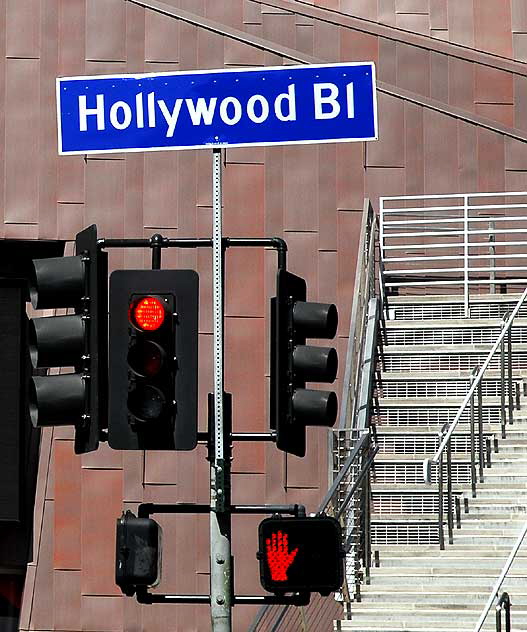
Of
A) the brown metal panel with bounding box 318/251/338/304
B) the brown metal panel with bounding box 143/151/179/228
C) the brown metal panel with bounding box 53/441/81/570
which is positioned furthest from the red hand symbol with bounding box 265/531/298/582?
the brown metal panel with bounding box 143/151/179/228

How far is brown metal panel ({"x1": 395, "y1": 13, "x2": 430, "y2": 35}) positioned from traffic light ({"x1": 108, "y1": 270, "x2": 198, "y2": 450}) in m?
13.2

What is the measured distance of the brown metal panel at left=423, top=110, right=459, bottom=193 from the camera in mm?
18625

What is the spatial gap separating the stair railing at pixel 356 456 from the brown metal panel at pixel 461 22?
447 cm

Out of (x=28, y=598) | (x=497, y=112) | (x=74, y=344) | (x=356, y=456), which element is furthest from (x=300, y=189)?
(x=74, y=344)

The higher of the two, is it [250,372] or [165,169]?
[165,169]

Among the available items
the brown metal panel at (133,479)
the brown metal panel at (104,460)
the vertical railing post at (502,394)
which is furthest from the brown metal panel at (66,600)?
the vertical railing post at (502,394)

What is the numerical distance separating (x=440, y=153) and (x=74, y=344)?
10739mm

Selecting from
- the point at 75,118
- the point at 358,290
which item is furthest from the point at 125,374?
the point at 358,290

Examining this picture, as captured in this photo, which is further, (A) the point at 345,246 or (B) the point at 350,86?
(A) the point at 345,246

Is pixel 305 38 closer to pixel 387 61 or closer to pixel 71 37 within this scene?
pixel 387 61

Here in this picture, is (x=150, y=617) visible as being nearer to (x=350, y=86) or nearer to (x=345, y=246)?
(x=345, y=246)

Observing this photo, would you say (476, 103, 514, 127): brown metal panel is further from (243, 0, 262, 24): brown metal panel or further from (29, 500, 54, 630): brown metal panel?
(29, 500, 54, 630): brown metal panel

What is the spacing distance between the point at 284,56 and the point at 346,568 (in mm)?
7150

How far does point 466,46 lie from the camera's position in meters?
21.1
